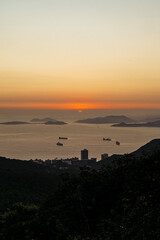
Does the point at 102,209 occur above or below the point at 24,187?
above

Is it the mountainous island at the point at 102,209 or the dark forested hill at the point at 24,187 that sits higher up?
the mountainous island at the point at 102,209

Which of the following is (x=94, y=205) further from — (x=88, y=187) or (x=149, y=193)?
(x=149, y=193)

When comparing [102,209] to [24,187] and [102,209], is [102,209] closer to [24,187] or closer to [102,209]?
[102,209]

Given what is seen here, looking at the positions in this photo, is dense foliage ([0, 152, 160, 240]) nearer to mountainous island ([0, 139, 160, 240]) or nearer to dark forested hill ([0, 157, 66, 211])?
mountainous island ([0, 139, 160, 240])

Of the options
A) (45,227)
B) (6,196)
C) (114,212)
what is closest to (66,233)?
(45,227)

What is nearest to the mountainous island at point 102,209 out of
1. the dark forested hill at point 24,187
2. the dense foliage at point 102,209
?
the dense foliage at point 102,209

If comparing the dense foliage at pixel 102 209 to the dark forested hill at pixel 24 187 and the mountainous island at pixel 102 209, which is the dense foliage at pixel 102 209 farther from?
the dark forested hill at pixel 24 187

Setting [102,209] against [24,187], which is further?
[24,187]

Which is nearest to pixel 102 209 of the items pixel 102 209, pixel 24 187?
pixel 102 209
